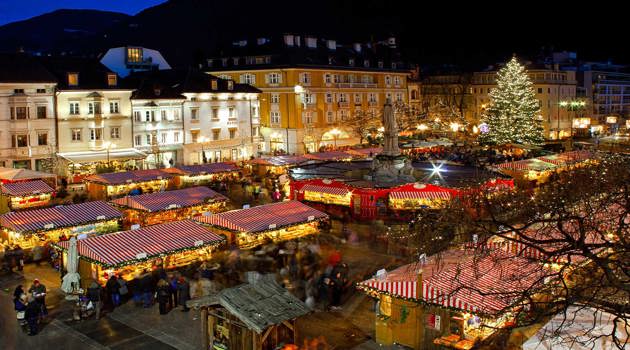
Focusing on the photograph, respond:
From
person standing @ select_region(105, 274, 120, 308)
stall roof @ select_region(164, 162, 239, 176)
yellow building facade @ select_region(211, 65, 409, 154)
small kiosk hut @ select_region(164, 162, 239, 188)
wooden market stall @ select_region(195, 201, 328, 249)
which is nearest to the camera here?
person standing @ select_region(105, 274, 120, 308)

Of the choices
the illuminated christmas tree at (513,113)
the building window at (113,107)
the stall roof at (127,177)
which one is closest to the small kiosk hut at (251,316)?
the stall roof at (127,177)

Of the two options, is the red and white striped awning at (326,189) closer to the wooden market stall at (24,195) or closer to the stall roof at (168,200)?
the stall roof at (168,200)

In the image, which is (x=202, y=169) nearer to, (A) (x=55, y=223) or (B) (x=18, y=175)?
(B) (x=18, y=175)

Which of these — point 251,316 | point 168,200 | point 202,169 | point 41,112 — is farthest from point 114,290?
point 41,112

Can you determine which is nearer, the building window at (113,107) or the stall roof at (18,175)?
the stall roof at (18,175)

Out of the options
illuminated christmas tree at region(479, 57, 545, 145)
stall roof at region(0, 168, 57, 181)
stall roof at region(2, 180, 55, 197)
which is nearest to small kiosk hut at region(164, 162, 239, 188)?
stall roof at region(0, 168, 57, 181)

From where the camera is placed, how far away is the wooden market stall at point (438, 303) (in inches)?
521

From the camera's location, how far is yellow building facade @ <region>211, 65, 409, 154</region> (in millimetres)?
62812

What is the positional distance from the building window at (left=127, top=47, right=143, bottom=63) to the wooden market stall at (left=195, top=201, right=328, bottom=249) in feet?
130

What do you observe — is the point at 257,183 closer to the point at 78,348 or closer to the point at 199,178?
the point at 199,178

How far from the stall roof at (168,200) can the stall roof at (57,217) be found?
1.34 meters

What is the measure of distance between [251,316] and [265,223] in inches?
456

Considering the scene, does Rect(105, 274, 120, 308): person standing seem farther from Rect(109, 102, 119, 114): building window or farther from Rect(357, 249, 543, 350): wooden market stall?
Rect(109, 102, 119, 114): building window

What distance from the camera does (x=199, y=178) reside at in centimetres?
4072
